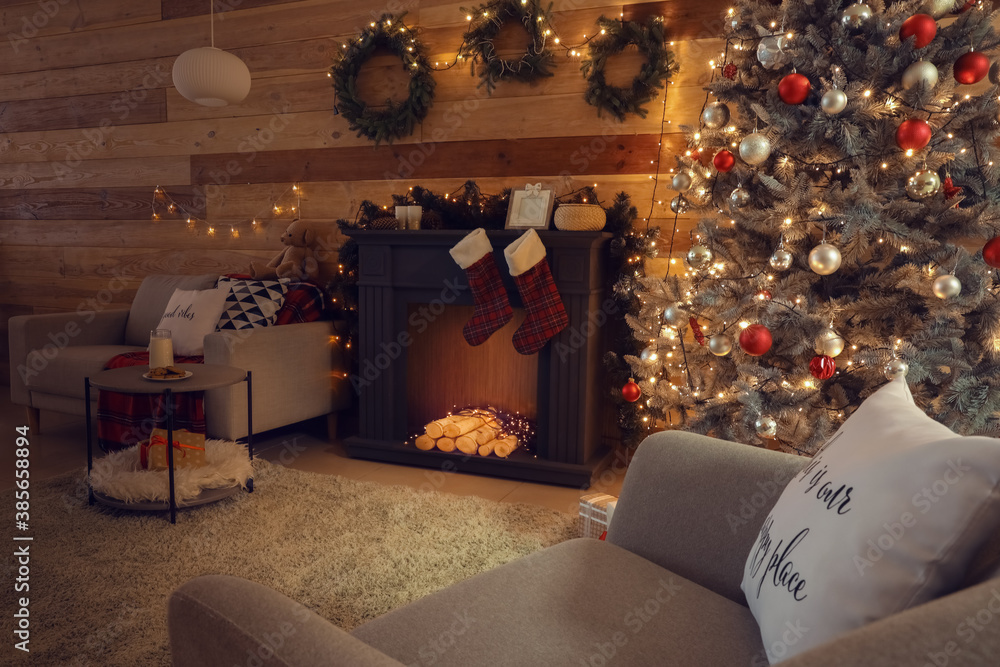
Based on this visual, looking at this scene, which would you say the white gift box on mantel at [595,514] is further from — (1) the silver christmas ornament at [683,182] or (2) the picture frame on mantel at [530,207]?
(2) the picture frame on mantel at [530,207]

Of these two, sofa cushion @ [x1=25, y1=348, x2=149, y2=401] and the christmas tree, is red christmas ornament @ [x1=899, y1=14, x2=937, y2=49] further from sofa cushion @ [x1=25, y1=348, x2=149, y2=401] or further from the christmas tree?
sofa cushion @ [x1=25, y1=348, x2=149, y2=401]

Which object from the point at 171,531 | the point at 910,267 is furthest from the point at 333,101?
the point at 910,267

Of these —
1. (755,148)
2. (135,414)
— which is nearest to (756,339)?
(755,148)

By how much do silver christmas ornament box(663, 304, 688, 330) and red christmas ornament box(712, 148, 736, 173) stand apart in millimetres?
464

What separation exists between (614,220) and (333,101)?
1715 millimetres

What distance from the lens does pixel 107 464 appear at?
98.6 inches

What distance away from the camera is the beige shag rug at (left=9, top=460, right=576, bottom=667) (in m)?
1.66

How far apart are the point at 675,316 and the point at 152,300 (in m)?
2.92

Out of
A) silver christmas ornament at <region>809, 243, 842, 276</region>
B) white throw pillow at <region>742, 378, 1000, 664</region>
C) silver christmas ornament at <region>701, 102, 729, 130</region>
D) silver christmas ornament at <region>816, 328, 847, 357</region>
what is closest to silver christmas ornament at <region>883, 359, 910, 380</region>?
silver christmas ornament at <region>816, 328, 847, 357</region>

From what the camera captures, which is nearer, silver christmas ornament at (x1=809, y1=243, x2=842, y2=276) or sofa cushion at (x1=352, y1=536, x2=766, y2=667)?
sofa cushion at (x1=352, y1=536, x2=766, y2=667)

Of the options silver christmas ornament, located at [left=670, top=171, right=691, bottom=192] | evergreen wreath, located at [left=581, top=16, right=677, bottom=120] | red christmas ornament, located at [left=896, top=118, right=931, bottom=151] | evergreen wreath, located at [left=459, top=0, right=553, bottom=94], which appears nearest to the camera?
red christmas ornament, located at [left=896, top=118, right=931, bottom=151]

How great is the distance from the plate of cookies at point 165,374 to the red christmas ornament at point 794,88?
2.18 meters

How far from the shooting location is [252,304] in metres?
3.25

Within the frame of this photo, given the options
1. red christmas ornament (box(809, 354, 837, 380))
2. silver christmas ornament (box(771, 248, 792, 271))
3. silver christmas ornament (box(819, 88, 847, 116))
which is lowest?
red christmas ornament (box(809, 354, 837, 380))
